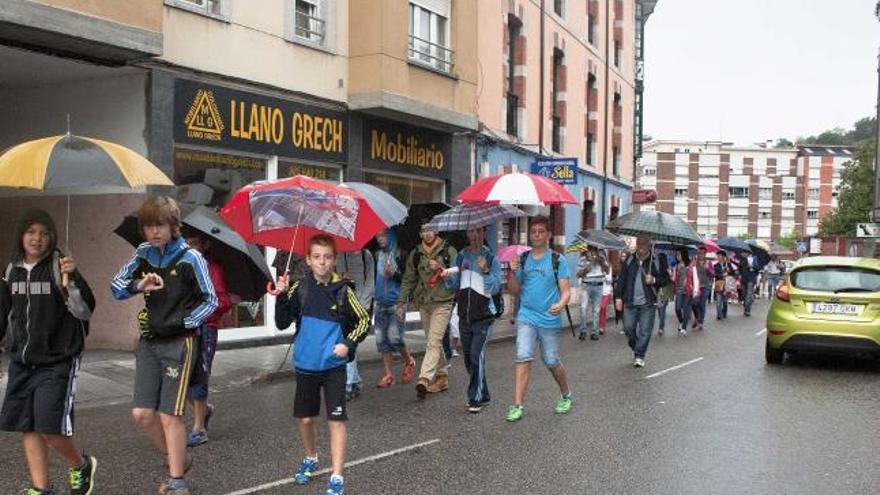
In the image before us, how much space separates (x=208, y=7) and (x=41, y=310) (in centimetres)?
857

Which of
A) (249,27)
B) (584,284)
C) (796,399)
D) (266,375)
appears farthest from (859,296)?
(249,27)

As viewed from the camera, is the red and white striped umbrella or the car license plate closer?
the red and white striped umbrella

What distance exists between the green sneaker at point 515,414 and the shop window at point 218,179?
18.3ft

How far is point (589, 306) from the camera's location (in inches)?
593

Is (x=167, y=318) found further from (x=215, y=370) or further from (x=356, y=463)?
(x=215, y=370)

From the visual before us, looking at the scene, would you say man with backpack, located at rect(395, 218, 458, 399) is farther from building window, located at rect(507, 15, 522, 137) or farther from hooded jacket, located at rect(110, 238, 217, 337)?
building window, located at rect(507, 15, 522, 137)

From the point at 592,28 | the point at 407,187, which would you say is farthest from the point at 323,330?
the point at 592,28

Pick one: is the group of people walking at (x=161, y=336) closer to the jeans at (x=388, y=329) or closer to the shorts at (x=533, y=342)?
the shorts at (x=533, y=342)

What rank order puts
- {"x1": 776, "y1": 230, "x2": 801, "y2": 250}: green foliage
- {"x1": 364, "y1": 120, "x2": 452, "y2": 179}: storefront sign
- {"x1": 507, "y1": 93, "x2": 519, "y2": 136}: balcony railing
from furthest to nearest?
1. {"x1": 776, "y1": 230, "x2": 801, "y2": 250}: green foliage
2. {"x1": 507, "y1": 93, "x2": 519, "y2": 136}: balcony railing
3. {"x1": 364, "y1": 120, "x2": 452, "y2": 179}: storefront sign

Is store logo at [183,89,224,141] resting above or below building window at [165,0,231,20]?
below

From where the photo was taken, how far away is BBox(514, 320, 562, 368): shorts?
7.38m

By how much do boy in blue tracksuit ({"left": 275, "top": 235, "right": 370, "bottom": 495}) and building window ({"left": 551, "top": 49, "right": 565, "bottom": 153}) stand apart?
1961 cm

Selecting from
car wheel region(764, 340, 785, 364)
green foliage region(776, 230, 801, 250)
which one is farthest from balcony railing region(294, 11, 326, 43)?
green foliage region(776, 230, 801, 250)

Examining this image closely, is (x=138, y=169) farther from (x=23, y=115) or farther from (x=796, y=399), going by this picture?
(x=23, y=115)
